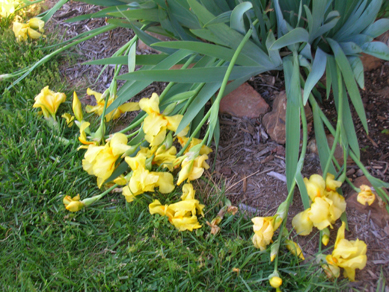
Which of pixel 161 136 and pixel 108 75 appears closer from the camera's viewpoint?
pixel 161 136

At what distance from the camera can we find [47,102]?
5.72 ft

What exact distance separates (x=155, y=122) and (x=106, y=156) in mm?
246

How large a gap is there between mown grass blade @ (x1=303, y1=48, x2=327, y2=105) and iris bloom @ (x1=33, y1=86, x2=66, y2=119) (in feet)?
4.08

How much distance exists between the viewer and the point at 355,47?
1.49m

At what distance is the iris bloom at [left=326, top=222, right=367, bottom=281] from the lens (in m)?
1.20

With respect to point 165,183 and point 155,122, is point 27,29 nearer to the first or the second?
point 155,122

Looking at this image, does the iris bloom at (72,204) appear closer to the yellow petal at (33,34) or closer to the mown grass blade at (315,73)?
the mown grass blade at (315,73)

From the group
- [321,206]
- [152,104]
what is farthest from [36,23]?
[321,206]

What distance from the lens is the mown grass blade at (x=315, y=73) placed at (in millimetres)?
1329

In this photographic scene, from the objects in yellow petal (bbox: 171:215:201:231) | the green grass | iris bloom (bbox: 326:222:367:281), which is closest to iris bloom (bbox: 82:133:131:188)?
the green grass

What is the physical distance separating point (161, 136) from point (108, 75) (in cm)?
86

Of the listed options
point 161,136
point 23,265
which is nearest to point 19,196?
point 23,265

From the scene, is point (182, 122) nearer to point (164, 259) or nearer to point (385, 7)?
point (164, 259)

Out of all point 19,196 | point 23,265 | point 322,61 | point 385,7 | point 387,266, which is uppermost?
point 385,7
